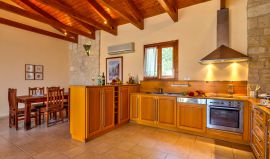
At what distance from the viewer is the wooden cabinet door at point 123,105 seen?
13.0 feet

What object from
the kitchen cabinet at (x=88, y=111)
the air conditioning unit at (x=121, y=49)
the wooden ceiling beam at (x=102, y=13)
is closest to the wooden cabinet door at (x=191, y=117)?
the kitchen cabinet at (x=88, y=111)

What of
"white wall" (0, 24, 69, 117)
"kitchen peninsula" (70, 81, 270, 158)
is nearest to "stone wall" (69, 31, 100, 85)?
"white wall" (0, 24, 69, 117)

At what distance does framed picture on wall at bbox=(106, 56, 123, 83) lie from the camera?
529 centimetres

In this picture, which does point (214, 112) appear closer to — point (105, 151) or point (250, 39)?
point (250, 39)

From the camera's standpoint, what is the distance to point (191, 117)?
130 inches

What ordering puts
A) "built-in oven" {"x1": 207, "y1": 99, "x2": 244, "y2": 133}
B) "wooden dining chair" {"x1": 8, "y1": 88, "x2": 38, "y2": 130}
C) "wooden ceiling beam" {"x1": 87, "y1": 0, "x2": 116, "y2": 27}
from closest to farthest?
"built-in oven" {"x1": 207, "y1": 99, "x2": 244, "y2": 133} → "wooden dining chair" {"x1": 8, "y1": 88, "x2": 38, "y2": 130} → "wooden ceiling beam" {"x1": 87, "y1": 0, "x2": 116, "y2": 27}

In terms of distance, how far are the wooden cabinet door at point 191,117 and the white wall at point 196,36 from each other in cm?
96

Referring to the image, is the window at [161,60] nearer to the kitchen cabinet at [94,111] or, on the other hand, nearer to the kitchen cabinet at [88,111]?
the kitchen cabinet at [88,111]

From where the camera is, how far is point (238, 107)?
111 inches

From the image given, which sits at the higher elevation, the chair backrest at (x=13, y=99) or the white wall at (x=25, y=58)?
the white wall at (x=25, y=58)

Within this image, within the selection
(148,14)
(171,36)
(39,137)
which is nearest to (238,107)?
(171,36)

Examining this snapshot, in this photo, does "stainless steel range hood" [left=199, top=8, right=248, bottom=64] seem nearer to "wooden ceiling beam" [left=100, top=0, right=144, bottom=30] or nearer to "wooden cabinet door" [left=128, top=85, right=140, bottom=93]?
"wooden cabinet door" [left=128, top=85, right=140, bottom=93]

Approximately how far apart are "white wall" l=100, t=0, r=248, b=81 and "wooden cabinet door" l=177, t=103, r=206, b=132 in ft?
3.14

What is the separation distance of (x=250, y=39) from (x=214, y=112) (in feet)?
6.05
